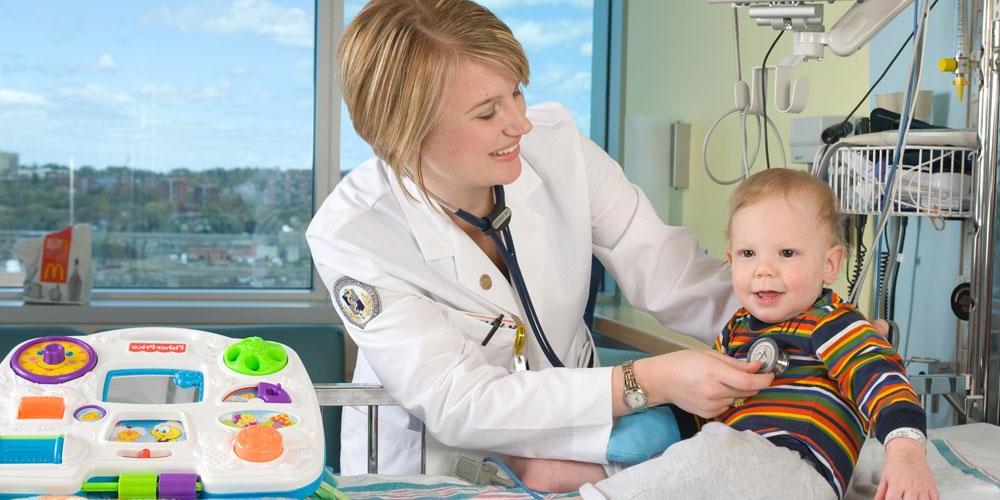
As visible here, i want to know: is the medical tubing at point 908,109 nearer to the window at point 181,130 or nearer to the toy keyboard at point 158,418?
the toy keyboard at point 158,418

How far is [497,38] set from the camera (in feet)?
4.86

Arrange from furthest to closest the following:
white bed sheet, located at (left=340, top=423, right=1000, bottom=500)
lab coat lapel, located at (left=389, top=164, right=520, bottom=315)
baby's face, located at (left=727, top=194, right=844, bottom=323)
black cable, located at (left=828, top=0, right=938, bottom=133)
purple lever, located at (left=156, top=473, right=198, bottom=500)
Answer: black cable, located at (left=828, top=0, right=938, bottom=133) < lab coat lapel, located at (left=389, top=164, right=520, bottom=315) < baby's face, located at (left=727, top=194, right=844, bottom=323) < white bed sheet, located at (left=340, top=423, right=1000, bottom=500) < purple lever, located at (left=156, top=473, right=198, bottom=500)

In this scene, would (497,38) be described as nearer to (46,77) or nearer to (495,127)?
(495,127)

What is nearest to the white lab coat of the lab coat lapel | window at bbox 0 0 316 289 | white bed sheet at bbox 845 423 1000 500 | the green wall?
the lab coat lapel

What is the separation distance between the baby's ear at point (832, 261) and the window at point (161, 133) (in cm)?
302

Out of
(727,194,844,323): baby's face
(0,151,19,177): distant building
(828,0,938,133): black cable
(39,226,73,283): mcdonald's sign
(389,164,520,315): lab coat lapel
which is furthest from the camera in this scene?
(0,151,19,177): distant building

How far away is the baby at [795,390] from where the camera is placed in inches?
42.9

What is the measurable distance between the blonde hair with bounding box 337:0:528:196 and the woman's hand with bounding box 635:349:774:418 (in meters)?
0.47

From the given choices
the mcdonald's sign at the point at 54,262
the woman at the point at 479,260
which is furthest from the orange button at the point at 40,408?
the mcdonald's sign at the point at 54,262

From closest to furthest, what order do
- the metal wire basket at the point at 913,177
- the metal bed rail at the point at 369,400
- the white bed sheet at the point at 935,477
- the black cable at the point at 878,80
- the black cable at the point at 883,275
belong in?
the white bed sheet at the point at 935,477 → the metal bed rail at the point at 369,400 → the metal wire basket at the point at 913,177 → the black cable at the point at 883,275 → the black cable at the point at 878,80

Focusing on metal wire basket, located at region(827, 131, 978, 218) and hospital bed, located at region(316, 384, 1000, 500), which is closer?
hospital bed, located at region(316, 384, 1000, 500)

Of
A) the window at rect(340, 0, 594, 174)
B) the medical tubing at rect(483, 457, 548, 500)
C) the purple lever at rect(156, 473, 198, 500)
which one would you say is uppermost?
the window at rect(340, 0, 594, 174)

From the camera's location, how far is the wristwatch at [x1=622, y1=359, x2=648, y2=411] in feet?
4.27

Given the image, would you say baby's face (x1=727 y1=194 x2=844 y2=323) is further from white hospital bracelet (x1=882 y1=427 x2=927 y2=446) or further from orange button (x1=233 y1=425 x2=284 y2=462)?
orange button (x1=233 y1=425 x2=284 y2=462)
